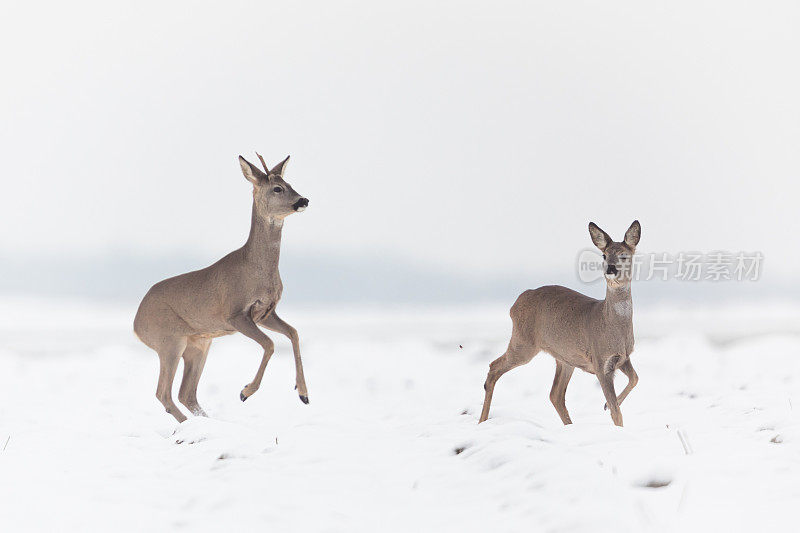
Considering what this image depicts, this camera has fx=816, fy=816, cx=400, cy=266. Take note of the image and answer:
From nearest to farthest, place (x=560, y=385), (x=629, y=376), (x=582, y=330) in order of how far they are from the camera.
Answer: (x=629, y=376) < (x=582, y=330) < (x=560, y=385)

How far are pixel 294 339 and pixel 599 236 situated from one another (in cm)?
306

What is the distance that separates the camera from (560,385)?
834 centimetres

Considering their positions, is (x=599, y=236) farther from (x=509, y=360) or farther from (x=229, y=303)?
(x=229, y=303)

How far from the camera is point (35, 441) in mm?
7281

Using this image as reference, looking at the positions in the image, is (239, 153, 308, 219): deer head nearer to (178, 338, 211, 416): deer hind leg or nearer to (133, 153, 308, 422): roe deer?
(133, 153, 308, 422): roe deer

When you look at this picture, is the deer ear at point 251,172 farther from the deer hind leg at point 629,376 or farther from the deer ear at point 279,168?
the deer hind leg at point 629,376

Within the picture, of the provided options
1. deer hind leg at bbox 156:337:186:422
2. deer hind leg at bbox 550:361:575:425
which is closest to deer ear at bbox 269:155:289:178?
deer hind leg at bbox 156:337:186:422

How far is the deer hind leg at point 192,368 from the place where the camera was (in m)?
8.98

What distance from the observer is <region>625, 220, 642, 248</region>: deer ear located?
24.4ft

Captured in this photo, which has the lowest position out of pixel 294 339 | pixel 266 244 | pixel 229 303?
pixel 294 339

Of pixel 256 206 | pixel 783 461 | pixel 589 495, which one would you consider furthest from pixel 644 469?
pixel 256 206

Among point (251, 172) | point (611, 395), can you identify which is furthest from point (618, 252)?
point (251, 172)

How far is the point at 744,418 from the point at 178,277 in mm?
5998

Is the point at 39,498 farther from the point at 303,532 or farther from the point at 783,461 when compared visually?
the point at 783,461
